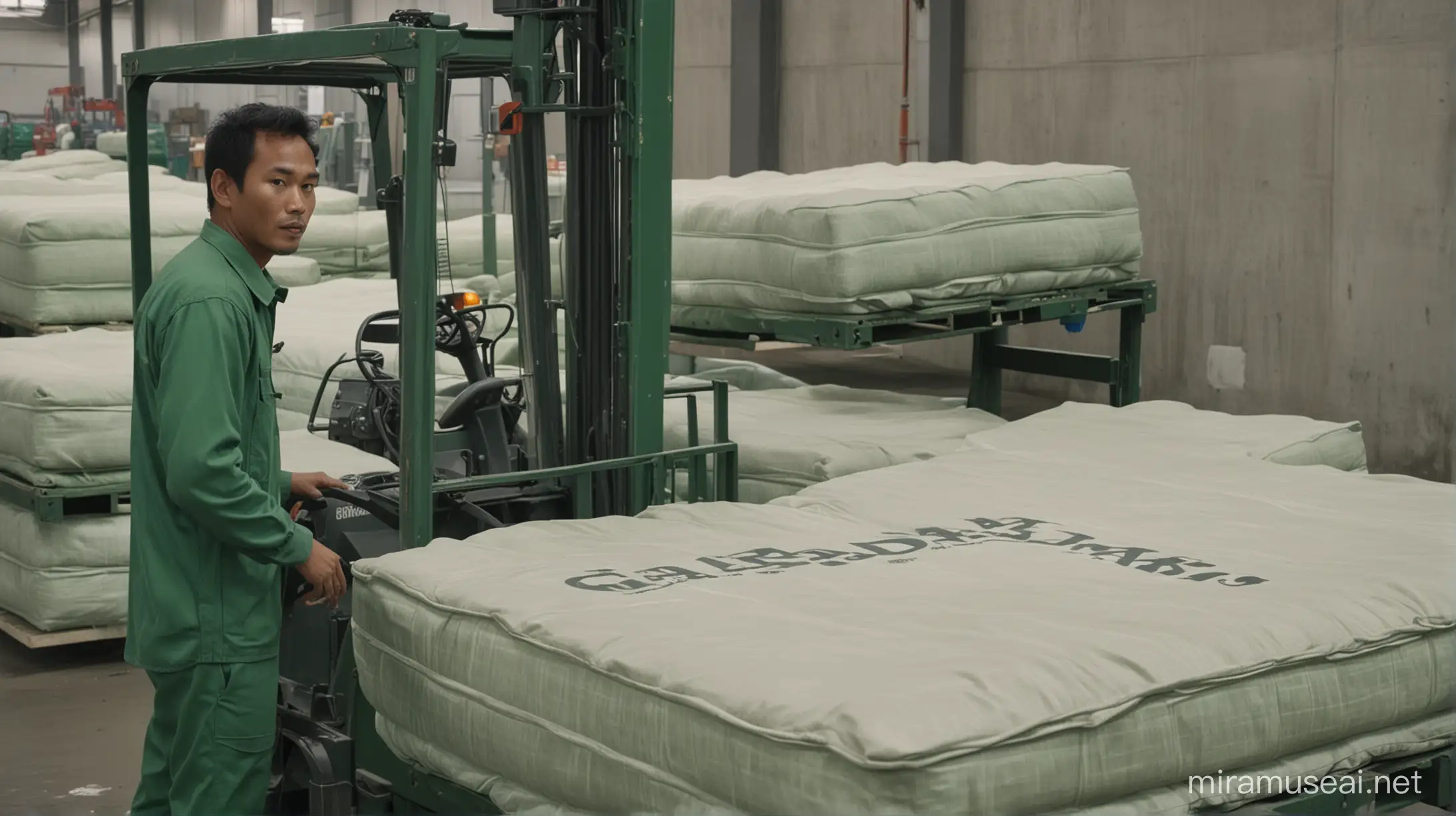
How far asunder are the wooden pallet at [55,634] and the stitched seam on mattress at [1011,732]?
290 cm

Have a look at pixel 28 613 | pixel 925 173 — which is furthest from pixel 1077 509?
pixel 28 613

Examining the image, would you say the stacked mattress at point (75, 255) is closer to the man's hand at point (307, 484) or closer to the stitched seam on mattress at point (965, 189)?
the stitched seam on mattress at point (965, 189)

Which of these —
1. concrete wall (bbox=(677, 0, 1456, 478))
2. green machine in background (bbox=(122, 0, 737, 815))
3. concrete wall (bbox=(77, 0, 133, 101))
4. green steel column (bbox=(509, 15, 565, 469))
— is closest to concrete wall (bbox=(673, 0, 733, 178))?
concrete wall (bbox=(677, 0, 1456, 478))

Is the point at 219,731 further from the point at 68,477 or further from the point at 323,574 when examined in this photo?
the point at 68,477

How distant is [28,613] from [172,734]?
2.78 m

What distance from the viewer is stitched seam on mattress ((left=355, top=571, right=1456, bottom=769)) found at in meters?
2.29

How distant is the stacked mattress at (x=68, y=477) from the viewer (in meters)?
5.56

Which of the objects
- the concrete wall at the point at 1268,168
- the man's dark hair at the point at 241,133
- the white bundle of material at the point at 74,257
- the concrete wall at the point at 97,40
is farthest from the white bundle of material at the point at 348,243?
the man's dark hair at the point at 241,133

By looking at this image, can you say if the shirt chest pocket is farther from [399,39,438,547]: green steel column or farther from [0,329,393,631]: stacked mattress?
[0,329,393,631]: stacked mattress

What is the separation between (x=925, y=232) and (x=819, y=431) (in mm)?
765

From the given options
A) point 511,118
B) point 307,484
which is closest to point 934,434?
point 511,118

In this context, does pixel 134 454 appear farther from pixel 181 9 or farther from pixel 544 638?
pixel 181 9

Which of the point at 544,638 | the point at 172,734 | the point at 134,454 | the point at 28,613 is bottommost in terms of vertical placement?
the point at 28,613

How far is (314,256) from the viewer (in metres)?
9.35
